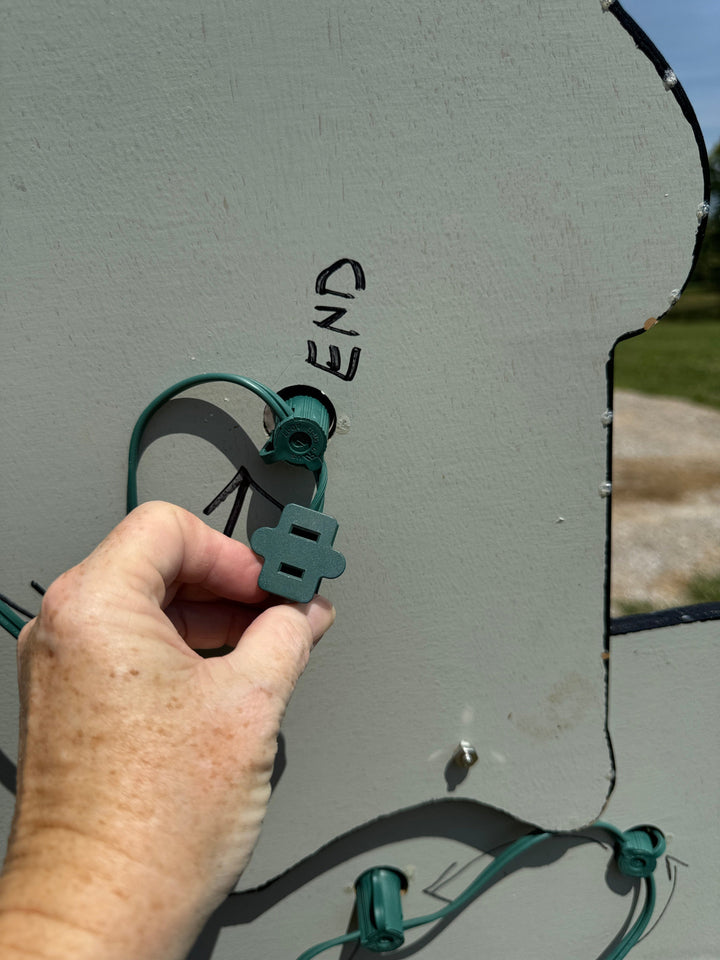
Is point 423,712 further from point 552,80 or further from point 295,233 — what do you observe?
point 552,80

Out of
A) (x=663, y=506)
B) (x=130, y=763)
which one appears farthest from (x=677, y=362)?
(x=130, y=763)

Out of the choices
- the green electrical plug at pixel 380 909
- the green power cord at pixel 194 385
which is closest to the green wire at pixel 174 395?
the green power cord at pixel 194 385

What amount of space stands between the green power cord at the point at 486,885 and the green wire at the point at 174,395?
45 cm

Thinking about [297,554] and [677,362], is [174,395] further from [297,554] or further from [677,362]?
[677,362]

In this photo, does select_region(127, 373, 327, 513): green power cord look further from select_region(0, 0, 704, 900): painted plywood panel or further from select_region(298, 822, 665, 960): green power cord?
select_region(298, 822, 665, 960): green power cord

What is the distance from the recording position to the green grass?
5285 mm

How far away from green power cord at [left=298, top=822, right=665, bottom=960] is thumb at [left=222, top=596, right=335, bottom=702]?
36cm

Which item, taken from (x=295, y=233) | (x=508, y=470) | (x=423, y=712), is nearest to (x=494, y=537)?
(x=508, y=470)

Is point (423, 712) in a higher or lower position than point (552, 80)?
lower

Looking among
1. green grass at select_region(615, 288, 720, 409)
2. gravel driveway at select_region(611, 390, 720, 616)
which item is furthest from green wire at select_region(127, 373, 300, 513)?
green grass at select_region(615, 288, 720, 409)

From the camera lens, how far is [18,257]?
0.57 metres

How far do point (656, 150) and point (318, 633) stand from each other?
0.50 meters

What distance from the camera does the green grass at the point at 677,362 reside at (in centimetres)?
529

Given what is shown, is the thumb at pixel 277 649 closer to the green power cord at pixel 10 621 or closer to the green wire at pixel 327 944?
the green power cord at pixel 10 621
